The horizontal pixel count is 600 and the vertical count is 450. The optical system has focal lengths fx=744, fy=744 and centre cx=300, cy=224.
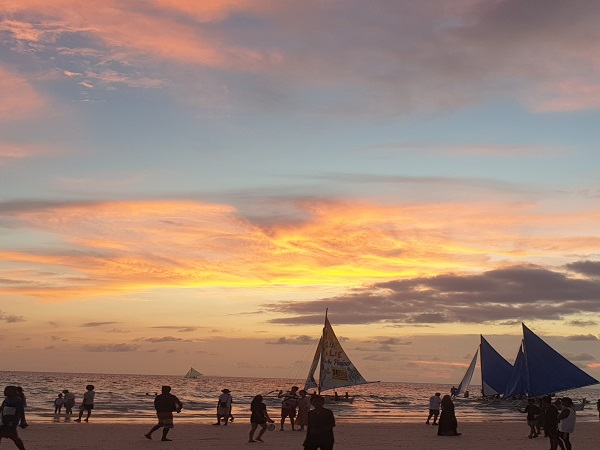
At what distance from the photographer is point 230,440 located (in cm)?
2653

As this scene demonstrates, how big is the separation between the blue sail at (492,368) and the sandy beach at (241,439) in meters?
59.1

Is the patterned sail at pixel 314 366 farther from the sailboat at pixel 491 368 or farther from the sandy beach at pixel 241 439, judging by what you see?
the sailboat at pixel 491 368

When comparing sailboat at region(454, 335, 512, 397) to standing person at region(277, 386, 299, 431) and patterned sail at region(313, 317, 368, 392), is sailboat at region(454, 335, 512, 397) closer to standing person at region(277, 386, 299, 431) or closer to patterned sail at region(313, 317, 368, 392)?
patterned sail at region(313, 317, 368, 392)

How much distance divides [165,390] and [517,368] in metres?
59.0

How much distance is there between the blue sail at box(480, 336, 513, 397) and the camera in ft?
301

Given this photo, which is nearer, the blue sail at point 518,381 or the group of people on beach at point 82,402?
the group of people on beach at point 82,402

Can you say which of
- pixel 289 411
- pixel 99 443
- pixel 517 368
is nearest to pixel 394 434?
pixel 289 411

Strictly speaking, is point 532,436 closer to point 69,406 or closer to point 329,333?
point 69,406

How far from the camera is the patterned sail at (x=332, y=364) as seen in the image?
6237 centimetres

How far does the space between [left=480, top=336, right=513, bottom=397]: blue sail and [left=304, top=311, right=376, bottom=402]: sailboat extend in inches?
1294

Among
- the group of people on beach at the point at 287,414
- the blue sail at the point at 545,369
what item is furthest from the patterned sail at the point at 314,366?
the group of people on beach at the point at 287,414

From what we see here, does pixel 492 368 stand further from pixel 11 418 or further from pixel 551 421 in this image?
pixel 11 418

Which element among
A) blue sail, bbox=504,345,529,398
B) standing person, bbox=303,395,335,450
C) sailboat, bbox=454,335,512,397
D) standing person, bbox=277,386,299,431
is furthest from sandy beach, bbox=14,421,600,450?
sailboat, bbox=454,335,512,397

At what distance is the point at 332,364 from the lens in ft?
207
